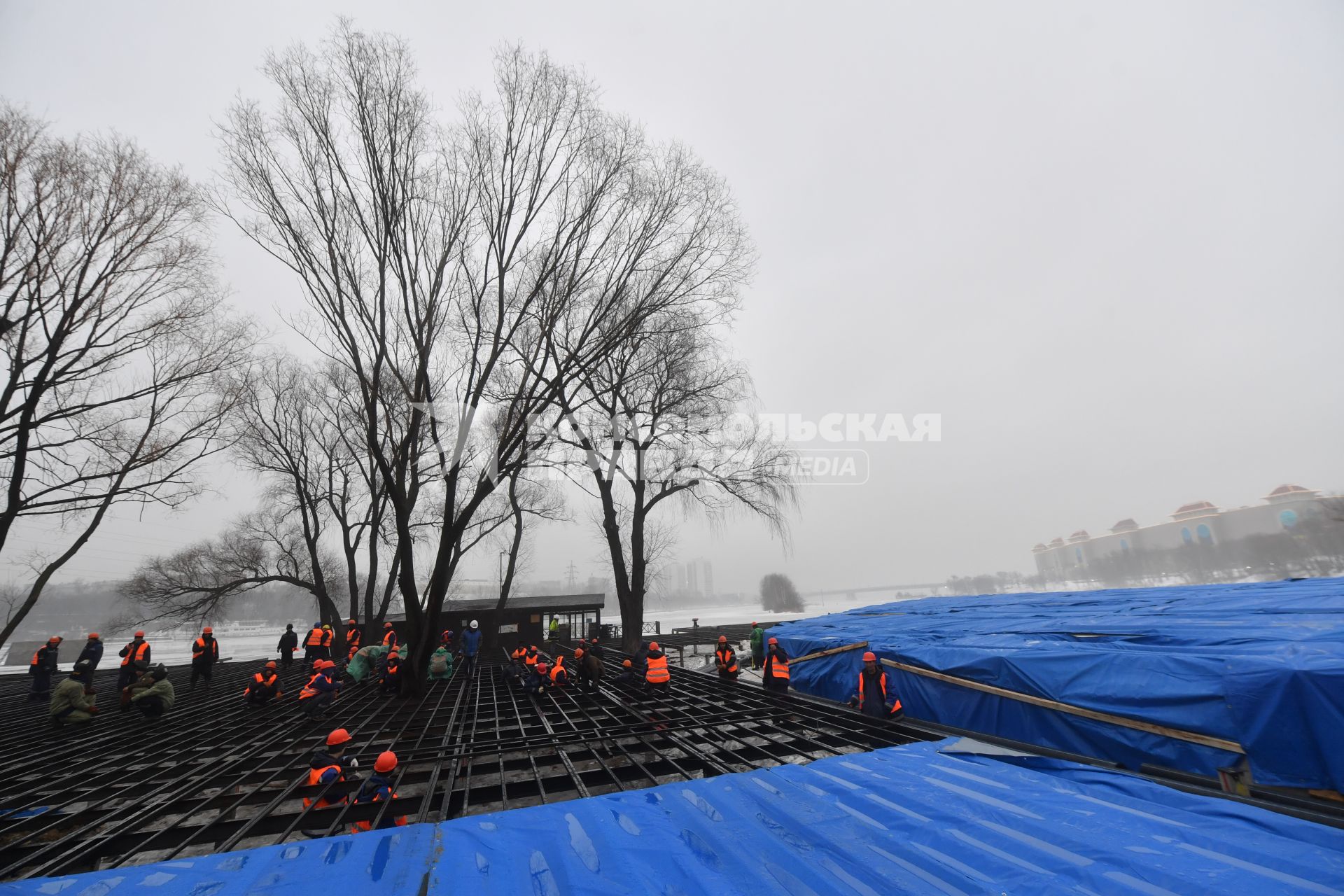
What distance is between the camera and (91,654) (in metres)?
12.1

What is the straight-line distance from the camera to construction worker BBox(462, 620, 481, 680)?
48.6ft

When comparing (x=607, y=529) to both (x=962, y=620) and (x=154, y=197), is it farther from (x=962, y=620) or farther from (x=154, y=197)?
(x=154, y=197)

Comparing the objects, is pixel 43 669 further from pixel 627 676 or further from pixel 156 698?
pixel 627 676

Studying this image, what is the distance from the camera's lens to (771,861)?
10.4 ft

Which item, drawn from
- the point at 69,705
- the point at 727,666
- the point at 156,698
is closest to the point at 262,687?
the point at 156,698

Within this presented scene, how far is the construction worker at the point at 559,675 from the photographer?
12023 mm

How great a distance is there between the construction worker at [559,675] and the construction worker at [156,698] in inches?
284

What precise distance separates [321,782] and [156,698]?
7164 millimetres

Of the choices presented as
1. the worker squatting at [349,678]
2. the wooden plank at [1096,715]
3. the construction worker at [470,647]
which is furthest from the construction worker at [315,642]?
the wooden plank at [1096,715]

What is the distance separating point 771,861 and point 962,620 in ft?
32.1

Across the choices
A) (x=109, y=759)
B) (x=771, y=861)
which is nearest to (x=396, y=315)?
(x=109, y=759)

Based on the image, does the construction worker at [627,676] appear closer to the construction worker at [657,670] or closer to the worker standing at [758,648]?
the construction worker at [657,670]

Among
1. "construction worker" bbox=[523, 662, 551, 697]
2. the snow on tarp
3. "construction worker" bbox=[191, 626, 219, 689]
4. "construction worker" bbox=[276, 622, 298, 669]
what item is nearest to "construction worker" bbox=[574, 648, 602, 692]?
"construction worker" bbox=[523, 662, 551, 697]

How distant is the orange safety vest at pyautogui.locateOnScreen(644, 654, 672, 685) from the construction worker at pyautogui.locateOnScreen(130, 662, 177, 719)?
9.17 meters
